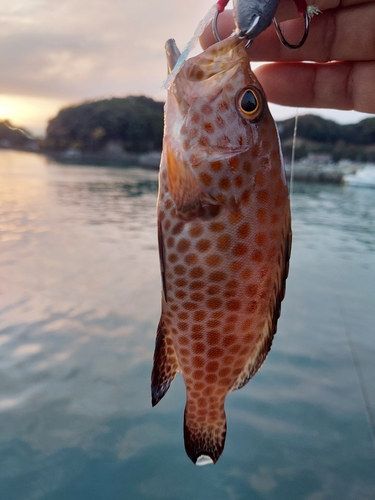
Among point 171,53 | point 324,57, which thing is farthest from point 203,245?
point 324,57

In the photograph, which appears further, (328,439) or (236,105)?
(328,439)

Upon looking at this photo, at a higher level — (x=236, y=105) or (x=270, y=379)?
(x=236, y=105)

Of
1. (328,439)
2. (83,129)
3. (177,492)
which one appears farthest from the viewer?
(83,129)

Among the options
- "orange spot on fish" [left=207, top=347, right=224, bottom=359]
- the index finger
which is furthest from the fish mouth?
"orange spot on fish" [left=207, top=347, right=224, bottom=359]

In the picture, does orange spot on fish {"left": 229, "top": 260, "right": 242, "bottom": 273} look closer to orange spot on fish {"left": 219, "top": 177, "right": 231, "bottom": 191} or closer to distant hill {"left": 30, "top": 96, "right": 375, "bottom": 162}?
orange spot on fish {"left": 219, "top": 177, "right": 231, "bottom": 191}

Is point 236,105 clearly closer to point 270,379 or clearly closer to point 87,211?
point 270,379

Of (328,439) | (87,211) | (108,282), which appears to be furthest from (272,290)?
(87,211)
